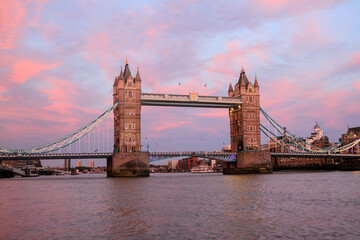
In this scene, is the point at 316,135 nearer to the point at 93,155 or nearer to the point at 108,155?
the point at 108,155

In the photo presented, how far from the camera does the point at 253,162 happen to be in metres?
79.9

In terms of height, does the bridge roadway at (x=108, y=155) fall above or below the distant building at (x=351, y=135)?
below

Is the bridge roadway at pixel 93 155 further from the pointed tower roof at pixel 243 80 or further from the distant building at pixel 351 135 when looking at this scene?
the distant building at pixel 351 135

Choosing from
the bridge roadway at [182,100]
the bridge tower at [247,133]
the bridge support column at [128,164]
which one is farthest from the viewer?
the bridge tower at [247,133]

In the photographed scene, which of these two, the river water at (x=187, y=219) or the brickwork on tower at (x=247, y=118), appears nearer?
the river water at (x=187, y=219)

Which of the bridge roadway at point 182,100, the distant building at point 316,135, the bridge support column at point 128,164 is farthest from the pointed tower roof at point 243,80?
the distant building at point 316,135

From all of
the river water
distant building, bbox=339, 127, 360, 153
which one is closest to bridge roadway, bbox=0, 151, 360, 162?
distant building, bbox=339, 127, 360, 153

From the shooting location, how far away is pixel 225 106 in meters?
84.3

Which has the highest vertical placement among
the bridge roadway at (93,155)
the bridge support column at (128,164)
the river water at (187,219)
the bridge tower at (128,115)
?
the bridge tower at (128,115)

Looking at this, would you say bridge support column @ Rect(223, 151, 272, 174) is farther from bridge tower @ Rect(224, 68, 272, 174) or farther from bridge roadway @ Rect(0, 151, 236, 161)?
bridge roadway @ Rect(0, 151, 236, 161)

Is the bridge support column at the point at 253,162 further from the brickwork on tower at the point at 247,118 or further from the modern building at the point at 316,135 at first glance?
the modern building at the point at 316,135

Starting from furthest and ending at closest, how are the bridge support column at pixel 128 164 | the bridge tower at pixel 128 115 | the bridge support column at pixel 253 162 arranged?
the bridge support column at pixel 253 162, the bridge tower at pixel 128 115, the bridge support column at pixel 128 164

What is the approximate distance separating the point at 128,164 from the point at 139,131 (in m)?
7.69

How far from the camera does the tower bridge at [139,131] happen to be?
68875 mm
